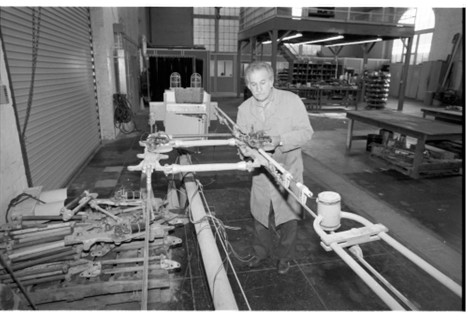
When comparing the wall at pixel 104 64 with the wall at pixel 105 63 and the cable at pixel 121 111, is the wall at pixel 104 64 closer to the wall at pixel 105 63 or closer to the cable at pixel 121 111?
the wall at pixel 105 63

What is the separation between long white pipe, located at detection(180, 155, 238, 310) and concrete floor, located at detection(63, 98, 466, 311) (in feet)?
0.47

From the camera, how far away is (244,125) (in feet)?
9.70

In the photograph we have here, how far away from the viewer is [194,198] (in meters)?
3.21

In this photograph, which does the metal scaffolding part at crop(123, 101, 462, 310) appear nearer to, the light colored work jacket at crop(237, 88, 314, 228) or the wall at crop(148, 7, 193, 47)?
the light colored work jacket at crop(237, 88, 314, 228)

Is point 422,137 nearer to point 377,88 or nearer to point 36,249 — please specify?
point 36,249

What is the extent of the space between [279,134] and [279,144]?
0.74 ft

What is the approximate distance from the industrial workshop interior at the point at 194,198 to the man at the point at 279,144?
13 millimetres

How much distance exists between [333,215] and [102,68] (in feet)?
23.9

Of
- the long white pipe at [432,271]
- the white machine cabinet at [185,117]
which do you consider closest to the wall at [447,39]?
the white machine cabinet at [185,117]

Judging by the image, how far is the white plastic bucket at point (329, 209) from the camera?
4.54ft

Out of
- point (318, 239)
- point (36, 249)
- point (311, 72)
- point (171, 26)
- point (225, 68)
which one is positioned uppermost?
point (171, 26)

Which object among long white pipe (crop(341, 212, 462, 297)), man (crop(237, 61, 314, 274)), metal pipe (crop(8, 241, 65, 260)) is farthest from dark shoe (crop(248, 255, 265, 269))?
long white pipe (crop(341, 212, 462, 297))

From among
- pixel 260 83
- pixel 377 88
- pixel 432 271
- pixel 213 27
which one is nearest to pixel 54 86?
pixel 260 83

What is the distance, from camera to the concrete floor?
2707mm
